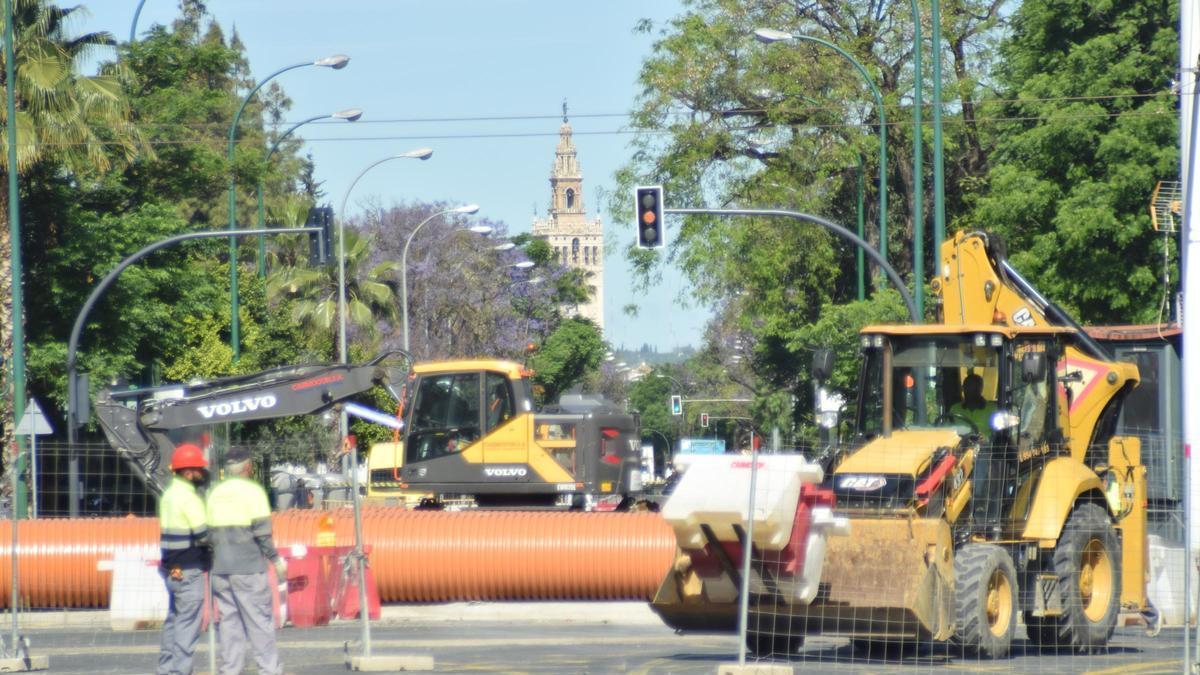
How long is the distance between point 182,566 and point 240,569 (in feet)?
1.28

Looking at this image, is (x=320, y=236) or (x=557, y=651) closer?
(x=557, y=651)

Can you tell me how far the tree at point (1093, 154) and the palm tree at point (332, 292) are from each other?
63.0 ft

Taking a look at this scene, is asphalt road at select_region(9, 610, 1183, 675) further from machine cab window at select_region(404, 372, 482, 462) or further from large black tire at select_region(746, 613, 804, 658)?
machine cab window at select_region(404, 372, 482, 462)

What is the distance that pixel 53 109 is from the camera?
30875 mm

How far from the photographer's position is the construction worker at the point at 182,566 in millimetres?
12586

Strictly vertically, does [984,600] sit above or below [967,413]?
below

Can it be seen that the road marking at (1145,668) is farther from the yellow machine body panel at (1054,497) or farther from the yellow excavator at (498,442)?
the yellow excavator at (498,442)

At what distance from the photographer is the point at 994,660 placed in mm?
14266

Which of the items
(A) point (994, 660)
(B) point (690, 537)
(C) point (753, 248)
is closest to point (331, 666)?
(B) point (690, 537)

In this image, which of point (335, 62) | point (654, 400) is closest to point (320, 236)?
point (335, 62)

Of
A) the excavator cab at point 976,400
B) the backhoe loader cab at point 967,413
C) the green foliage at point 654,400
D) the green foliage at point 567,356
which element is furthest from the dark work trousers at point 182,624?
the green foliage at point 654,400

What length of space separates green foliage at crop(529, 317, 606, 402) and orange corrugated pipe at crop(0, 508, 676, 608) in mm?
71380

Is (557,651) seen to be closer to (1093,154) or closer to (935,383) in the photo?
(935,383)

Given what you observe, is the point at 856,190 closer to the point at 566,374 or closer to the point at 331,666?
the point at 331,666
